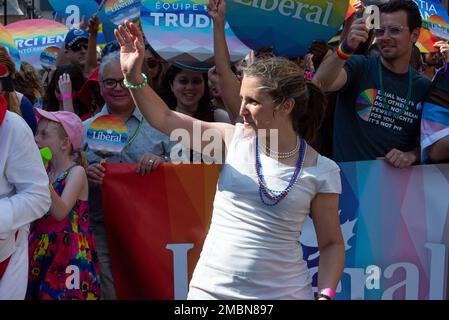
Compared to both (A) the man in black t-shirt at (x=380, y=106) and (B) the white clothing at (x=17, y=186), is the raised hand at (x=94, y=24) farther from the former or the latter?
(B) the white clothing at (x=17, y=186)

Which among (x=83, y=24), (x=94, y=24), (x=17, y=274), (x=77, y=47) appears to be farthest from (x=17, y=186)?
(x=83, y=24)

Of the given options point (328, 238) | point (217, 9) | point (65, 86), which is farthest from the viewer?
point (65, 86)

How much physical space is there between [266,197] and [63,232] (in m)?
1.64

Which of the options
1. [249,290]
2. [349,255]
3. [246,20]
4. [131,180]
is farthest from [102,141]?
[249,290]

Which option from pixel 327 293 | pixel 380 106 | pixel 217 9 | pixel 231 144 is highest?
pixel 217 9

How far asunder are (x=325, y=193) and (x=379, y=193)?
5.49 ft

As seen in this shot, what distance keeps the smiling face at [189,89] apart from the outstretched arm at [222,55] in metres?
0.70

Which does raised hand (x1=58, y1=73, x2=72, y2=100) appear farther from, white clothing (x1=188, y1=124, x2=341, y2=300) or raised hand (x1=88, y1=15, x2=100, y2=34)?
white clothing (x1=188, y1=124, x2=341, y2=300)

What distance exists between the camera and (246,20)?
499cm

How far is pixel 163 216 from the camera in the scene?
193 inches

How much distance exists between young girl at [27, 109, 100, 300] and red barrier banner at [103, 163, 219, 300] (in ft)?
0.79

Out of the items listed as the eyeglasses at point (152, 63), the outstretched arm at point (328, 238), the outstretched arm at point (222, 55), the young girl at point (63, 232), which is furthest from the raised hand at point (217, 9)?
the eyeglasses at point (152, 63)

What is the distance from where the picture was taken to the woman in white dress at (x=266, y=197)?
10.8 ft

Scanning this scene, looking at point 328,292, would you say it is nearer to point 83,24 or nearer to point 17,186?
point 17,186
